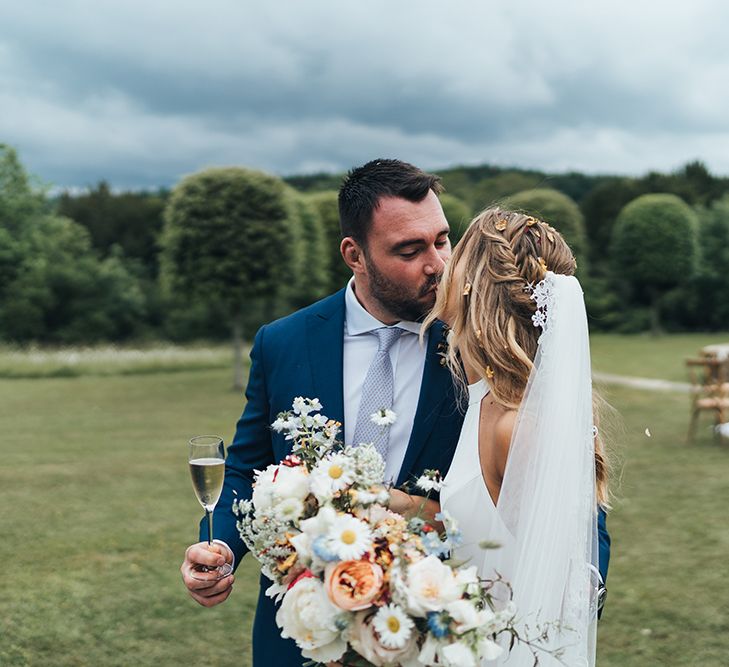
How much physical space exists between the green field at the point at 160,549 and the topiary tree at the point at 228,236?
4865 mm

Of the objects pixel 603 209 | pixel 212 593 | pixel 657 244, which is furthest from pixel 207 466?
pixel 603 209

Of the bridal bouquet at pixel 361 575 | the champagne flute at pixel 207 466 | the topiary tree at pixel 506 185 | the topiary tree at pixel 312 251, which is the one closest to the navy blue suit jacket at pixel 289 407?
the champagne flute at pixel 207 466

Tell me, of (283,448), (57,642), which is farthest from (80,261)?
(283,448)

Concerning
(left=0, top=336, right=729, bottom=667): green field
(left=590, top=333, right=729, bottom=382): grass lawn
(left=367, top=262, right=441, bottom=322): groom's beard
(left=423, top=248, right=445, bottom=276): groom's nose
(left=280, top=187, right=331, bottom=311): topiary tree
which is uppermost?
(left=423, top=248, right=445, bottom=276): groom's nose

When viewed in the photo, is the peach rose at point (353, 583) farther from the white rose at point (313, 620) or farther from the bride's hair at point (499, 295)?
the bride's hair at point (499, 295)

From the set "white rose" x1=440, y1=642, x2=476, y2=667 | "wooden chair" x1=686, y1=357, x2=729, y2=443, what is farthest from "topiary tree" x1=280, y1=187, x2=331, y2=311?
"white rose" x1=440, y1=642, x2=476, y2=667

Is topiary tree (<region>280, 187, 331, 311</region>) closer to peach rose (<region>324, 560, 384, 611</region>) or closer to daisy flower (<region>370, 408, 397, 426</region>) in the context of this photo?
daisy flower (<region>370, 408, 397, 426</region>)

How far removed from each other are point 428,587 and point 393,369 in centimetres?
129

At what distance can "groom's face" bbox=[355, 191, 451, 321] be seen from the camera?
10.2 feet

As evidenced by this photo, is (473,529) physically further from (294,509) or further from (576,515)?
(294,509)

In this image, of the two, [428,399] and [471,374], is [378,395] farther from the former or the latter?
[471,374]

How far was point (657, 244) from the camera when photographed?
135 ft

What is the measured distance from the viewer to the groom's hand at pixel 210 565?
8.59 ft

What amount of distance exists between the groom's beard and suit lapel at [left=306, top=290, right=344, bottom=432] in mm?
235
